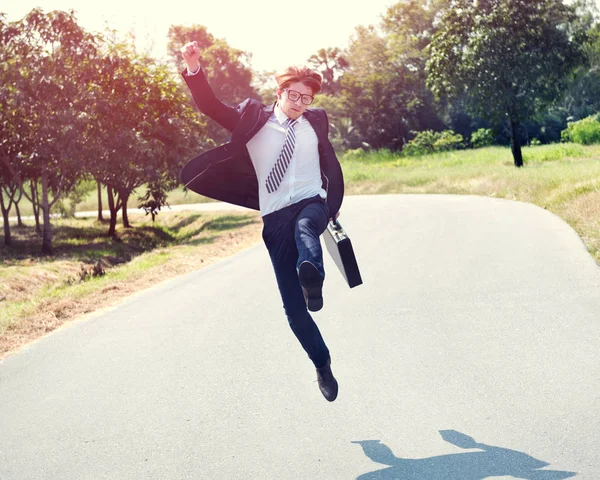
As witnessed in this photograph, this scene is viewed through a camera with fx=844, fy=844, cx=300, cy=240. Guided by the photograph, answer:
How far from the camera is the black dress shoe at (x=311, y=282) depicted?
13.4 feet

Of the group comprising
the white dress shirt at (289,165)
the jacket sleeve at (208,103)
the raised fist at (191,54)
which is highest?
the raised fist at (191,54)

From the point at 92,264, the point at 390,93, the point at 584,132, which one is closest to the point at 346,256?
the point at 92,264

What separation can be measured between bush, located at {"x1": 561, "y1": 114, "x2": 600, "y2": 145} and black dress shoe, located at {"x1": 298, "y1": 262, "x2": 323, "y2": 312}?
49928mm

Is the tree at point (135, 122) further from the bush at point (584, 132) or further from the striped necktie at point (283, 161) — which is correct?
the bush at point (584, 132)

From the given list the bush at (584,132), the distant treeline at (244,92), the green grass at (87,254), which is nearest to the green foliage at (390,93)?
the distant treeline at (244,92)

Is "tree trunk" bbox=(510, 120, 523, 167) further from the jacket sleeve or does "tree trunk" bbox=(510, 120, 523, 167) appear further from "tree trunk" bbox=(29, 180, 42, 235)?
the jacket sleeve

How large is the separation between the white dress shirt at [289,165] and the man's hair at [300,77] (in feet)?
0.58

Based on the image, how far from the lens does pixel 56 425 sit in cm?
538

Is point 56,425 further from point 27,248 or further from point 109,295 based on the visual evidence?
point 27,248

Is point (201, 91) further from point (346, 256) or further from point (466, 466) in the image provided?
point (466, 466)

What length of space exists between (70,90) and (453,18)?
20.3 meters

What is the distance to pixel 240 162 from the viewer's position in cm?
477

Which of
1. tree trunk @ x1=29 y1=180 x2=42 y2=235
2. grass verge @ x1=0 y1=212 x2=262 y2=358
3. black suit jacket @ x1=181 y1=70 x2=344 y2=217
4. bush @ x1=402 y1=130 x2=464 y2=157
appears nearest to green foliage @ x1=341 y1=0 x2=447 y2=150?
bush @ x1=402 y1=130 x2=464 y2=157

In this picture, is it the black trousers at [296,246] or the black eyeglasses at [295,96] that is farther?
the black eyeglasses at [295,96]
